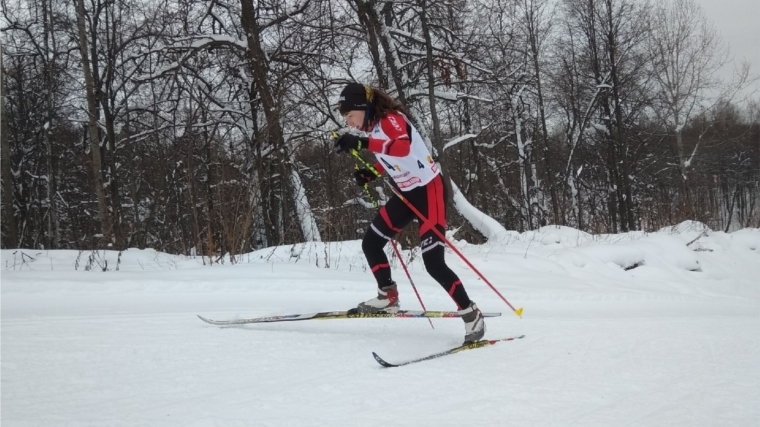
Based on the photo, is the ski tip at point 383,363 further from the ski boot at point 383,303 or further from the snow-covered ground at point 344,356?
the ski boot at point 383,303

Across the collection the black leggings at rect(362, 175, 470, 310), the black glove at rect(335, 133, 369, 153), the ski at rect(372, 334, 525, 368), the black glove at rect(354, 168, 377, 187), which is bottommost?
the ski at rect(372, 334, 525, 368)

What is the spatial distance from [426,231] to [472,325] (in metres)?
0.77

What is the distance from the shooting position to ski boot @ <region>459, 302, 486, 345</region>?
144 inches

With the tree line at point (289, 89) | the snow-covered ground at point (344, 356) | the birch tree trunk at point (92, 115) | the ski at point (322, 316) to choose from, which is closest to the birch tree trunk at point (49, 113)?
the tree line at point (289, 89)

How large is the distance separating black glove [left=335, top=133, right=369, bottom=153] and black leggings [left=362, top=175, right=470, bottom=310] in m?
0.58

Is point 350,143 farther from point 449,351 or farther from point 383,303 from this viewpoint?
point 449,351

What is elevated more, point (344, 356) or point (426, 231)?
point (426, 231)

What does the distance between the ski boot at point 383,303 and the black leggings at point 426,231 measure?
15cm

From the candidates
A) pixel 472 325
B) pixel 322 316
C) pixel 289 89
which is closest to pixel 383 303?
pixel 322 316

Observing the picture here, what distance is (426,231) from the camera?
12.5 ft

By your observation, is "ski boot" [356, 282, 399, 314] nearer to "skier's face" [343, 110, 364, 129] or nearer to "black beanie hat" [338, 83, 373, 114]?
"skier's face" [343, 110, 364, 129]

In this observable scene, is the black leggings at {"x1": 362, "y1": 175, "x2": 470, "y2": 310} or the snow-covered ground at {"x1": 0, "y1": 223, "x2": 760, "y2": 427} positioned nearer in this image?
the snow-covered ground at {"x1": 0, "y1": 223, "x2": 760, "y2": 427}

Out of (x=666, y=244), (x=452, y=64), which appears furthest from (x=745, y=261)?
(x=452, y=64)

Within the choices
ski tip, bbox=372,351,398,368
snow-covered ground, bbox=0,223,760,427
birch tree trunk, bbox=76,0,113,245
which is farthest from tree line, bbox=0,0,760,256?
ski tip, bbox=372,351,398,368
